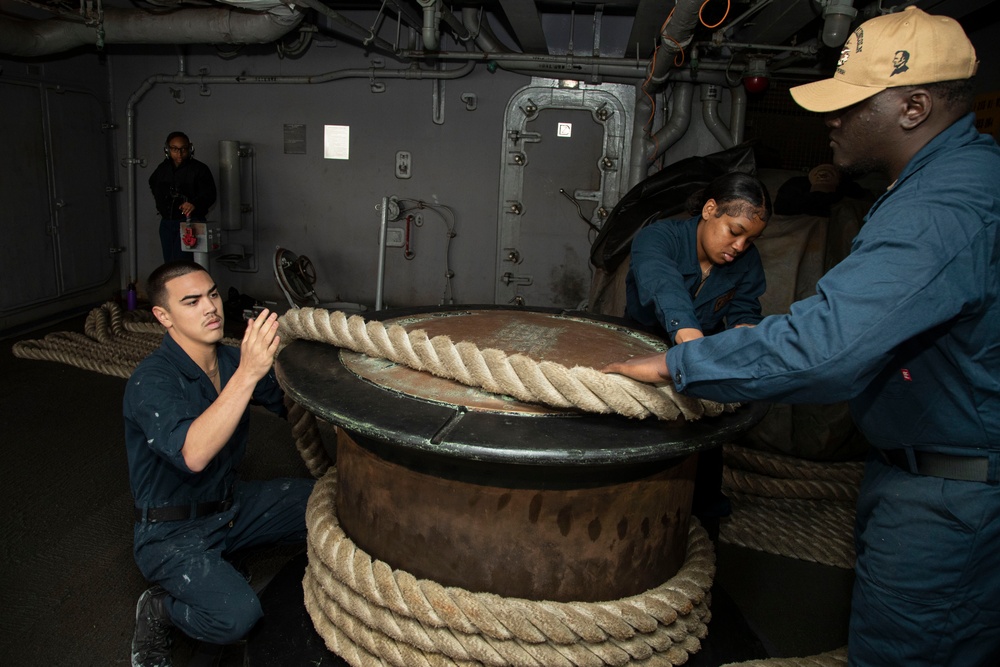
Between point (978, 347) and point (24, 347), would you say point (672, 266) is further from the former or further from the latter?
point (24, 347)

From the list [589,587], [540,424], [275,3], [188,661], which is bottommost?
[188,661]

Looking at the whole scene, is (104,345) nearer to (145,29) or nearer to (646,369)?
(145,29)

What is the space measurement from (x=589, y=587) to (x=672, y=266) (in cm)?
105

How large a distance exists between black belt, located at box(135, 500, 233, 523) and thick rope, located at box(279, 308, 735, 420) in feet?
2.74

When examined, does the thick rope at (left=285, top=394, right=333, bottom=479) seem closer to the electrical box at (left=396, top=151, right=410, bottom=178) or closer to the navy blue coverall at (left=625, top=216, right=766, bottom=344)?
the navy blue coverall at (left=625, top=216, right=766, bottom=344)

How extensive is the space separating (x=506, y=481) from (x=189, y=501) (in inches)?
44.5

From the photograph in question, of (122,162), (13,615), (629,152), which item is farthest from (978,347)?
(122,162)

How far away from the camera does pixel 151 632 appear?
1.95 m

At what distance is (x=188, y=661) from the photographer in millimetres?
2014

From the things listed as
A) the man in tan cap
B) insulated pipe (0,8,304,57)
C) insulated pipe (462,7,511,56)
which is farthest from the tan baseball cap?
insulated pipe (0,8,304,57)

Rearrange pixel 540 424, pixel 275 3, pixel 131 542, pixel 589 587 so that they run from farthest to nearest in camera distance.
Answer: pixel 275 3
pixel 131 542
pixel 589 587
pixel 540 424

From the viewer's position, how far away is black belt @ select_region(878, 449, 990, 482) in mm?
1312

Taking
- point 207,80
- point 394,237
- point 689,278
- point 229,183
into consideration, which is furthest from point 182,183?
point 689,278

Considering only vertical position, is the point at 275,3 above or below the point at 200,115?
above
